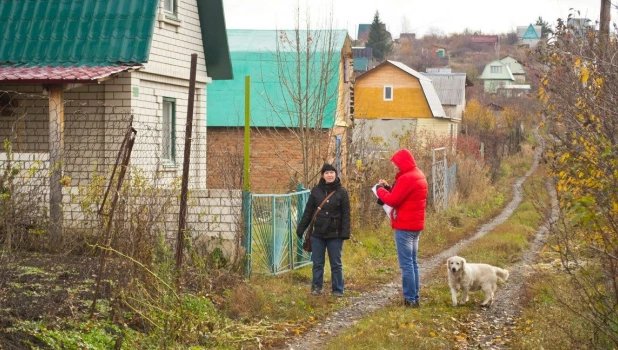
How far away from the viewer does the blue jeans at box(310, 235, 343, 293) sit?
1186cm

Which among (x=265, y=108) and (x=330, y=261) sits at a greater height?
(x=265, y=108)

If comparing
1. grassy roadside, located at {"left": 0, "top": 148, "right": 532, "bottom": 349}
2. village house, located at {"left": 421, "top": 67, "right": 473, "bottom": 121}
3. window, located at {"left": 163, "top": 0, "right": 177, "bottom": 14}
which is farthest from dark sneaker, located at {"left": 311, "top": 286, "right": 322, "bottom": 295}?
village house, located at {"left": 421, "top": 67, "right": 473, "bottom": 121}

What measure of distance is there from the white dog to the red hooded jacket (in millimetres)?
665

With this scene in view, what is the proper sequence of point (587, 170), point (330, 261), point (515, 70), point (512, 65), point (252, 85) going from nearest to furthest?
point (587, 170) → point (330, 261) → point (252, 85) → point (512, 65) → point (515, 70)

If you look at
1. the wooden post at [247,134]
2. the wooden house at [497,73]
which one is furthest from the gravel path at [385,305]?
the wooden house at [497,73]

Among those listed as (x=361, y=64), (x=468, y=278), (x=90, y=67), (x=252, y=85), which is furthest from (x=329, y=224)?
(x=361, y=64)

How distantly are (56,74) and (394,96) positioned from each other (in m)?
36.2

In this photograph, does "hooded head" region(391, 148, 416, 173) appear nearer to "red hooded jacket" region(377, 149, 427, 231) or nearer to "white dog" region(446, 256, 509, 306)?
"red hooded jacket" region(377, 149, 427, 231)

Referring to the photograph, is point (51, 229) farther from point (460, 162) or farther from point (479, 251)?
point (460, 162)

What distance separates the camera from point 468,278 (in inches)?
448

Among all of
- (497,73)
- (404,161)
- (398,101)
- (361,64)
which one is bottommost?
(404,161)

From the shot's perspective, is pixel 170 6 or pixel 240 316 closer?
pixel 240 316

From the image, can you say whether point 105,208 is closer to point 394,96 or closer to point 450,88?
point 394,96

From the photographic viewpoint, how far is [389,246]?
1742cm
